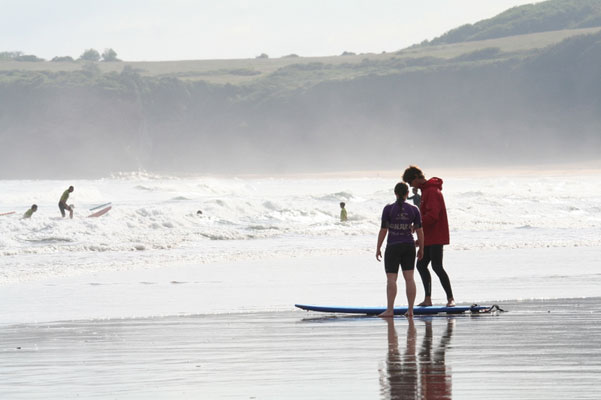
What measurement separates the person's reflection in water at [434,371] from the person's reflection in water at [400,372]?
6cm

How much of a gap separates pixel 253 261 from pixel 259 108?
118 meters

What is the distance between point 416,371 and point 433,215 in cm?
406

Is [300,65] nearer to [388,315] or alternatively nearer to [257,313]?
[257,313]

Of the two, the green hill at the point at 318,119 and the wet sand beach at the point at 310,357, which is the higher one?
the green hill at the point at 318,119

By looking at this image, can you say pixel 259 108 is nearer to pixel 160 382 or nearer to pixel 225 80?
pixel 225 80

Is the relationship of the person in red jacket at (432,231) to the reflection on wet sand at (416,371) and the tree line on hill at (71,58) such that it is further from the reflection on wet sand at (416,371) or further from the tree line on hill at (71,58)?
the tree line on hill at (71,58)

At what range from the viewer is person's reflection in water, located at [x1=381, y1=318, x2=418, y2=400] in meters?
6.11

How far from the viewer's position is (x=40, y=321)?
416 inches

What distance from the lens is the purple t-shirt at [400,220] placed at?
33.0 ft

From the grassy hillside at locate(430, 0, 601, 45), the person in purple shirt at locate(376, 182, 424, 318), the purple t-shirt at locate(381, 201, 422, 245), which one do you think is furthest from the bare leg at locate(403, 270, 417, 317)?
the grassy hillside at locate(430, 0, 601, 45)

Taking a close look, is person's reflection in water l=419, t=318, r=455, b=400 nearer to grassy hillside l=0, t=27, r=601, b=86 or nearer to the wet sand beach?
the wet sand beach

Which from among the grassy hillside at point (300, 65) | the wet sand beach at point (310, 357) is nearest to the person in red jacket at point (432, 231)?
the wet sand beach at point (310, 357)

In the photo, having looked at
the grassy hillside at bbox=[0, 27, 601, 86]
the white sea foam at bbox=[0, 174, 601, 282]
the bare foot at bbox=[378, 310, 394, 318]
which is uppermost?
the grassy hillside at bbox=[0, 27, 601, 86]

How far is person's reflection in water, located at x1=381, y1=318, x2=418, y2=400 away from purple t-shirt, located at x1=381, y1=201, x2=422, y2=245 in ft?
5.04
